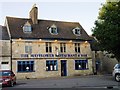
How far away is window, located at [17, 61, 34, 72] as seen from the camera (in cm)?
3756

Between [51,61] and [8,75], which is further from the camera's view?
[51,61]

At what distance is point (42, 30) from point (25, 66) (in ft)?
22.9

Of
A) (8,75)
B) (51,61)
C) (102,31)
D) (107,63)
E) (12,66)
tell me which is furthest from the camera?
(107,63)

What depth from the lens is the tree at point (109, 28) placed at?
88.5 feet

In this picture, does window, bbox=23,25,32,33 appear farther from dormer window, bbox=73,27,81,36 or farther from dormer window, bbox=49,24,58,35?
dormer window, bbox=73,27,81,36

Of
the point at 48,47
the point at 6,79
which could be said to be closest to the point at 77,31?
the point at 48,47

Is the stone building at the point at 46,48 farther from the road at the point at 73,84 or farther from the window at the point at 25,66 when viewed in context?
the road at the point at 73,84

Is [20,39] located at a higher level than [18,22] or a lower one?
lower

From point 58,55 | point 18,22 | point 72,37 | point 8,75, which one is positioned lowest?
point 8,75

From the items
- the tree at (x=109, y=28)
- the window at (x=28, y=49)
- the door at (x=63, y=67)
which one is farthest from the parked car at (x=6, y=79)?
the door at (x=63, y=67)

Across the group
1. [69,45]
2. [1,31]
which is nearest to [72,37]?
[69,45]

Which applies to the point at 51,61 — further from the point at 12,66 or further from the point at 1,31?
the point at 1,31

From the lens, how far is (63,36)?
41531mm

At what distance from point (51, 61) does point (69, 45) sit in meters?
4.21
